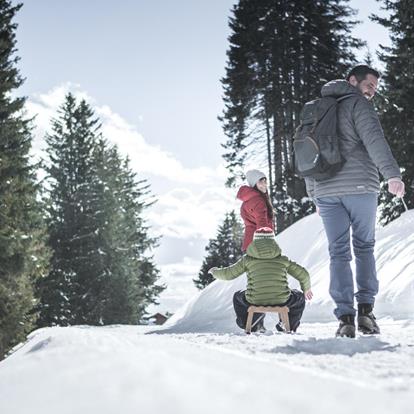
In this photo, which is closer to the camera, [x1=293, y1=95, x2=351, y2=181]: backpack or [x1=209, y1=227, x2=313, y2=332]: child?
[x1=293, y1=95, x2=351, y2=181]: backpack

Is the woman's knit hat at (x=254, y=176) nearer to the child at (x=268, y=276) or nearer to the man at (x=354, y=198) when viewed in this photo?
the child at (x=268, y=276)

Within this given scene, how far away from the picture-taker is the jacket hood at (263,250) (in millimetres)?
4320

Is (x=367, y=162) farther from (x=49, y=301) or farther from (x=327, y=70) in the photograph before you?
(x=49, y=301)

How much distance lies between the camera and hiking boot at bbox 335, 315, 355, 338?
11.5ft

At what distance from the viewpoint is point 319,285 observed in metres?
8.12

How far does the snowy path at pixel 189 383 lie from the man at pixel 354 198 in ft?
5.71

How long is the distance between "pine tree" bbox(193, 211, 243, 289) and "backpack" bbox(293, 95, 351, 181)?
4023cm

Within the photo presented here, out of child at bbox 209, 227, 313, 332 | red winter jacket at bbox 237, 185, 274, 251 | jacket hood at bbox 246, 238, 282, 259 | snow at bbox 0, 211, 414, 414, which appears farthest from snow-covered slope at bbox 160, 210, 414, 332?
snow at bbox 0, 211, 414, 414

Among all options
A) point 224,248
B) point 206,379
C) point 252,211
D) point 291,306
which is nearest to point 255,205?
point 252,211

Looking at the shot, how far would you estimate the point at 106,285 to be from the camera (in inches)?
Result: 1011

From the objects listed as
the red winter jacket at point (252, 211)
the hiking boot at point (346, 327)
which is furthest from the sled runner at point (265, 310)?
the red winter jacket at point (252, 211)

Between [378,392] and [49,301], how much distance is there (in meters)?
24.0

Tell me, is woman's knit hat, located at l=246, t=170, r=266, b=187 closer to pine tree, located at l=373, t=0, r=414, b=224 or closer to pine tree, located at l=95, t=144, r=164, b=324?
pine tree, located at l=373, t=0, r=414, b=224

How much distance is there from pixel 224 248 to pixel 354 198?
137 ft
